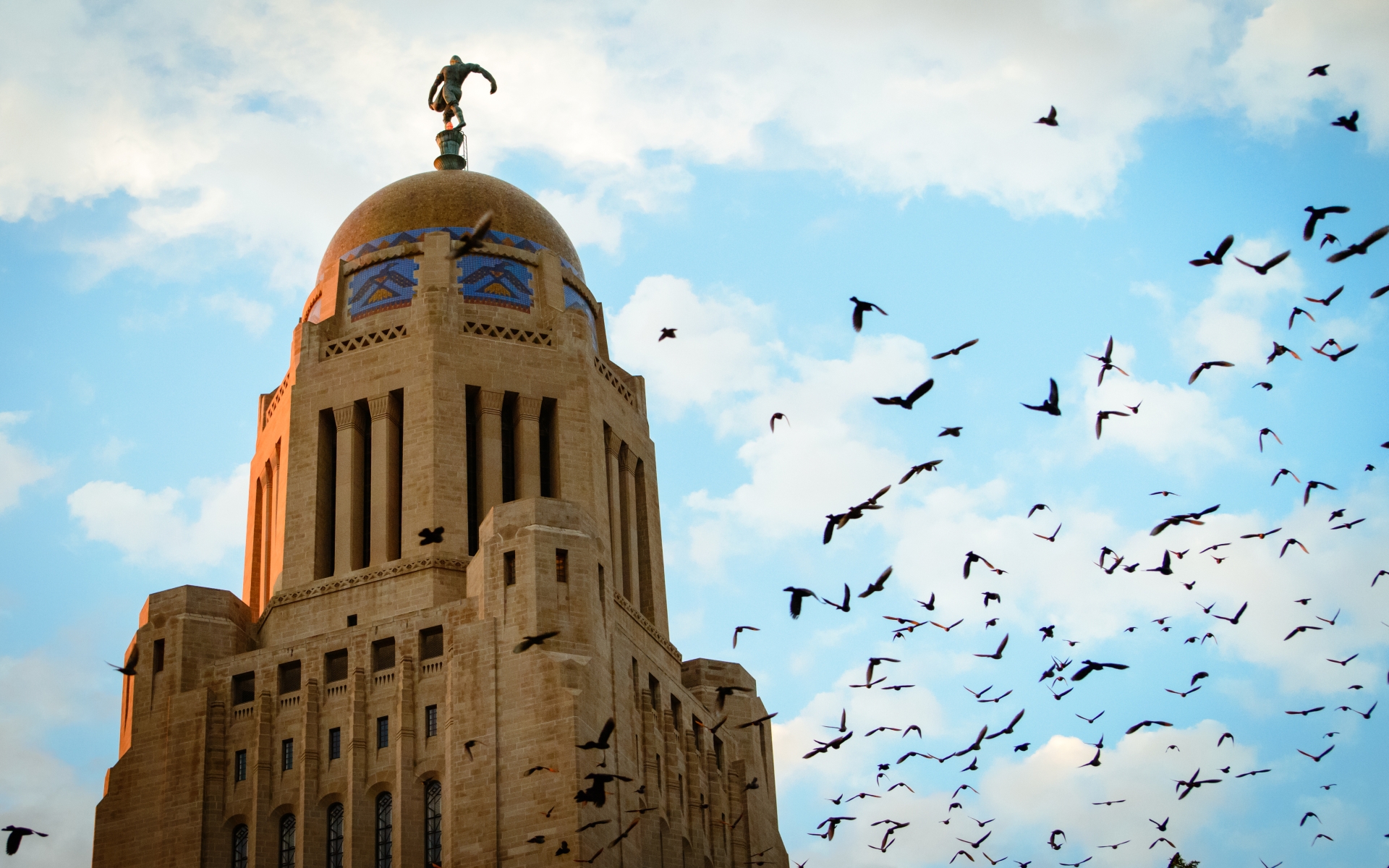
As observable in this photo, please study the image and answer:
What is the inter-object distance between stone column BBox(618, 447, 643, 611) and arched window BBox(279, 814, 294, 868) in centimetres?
1309

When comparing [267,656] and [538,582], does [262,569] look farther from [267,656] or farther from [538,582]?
[538,582]

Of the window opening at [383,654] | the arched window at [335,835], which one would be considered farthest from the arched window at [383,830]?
the window opening at [383,654]

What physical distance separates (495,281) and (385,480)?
870 cm

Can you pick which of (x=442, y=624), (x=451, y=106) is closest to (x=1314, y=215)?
A: (x=442, y=624)

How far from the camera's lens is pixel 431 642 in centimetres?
5275

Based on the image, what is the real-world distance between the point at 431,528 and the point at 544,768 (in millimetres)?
11135

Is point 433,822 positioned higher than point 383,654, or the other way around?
point 383,654

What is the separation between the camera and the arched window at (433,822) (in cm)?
4916

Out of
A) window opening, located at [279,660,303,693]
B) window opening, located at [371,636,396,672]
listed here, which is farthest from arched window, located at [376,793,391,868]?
window opening, located at [279,660,303,693]

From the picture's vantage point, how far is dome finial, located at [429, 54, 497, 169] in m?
71.3

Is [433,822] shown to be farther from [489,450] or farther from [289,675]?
[489,450]

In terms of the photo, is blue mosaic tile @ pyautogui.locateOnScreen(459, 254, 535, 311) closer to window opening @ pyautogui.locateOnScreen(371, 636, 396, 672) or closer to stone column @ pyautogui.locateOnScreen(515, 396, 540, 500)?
stone column @ pyautogui.locateOnScreen(515, 396, 540, 500)

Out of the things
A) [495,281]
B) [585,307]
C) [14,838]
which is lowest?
[14,838]

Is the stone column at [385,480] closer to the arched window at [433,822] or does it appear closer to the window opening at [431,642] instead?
the window opening at [431,642]
